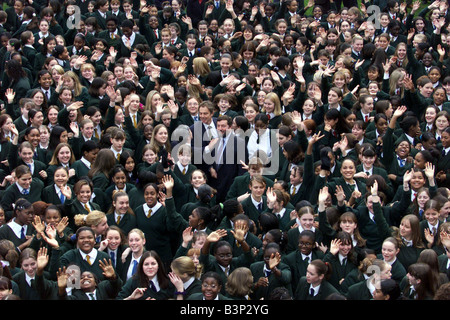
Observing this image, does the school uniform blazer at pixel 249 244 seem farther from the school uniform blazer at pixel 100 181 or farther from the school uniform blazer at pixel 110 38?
the school uniform blazer at pixel 110 38

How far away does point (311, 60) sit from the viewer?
16109 mm

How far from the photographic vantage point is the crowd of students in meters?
9.38

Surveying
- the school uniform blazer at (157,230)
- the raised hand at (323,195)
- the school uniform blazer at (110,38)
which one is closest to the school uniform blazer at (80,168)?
the school uniform blazer at (157,230)

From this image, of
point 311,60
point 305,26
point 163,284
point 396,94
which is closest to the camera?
point 163,284

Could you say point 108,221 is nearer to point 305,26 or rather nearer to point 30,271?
point 30,271

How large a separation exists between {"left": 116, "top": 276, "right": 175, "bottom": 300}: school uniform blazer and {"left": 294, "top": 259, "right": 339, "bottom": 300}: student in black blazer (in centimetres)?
136

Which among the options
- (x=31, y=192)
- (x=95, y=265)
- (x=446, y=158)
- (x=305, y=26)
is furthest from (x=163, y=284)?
(x=305, y=26)

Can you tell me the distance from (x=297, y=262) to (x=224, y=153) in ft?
10.2

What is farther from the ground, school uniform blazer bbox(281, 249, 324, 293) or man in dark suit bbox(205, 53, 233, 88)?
man in dark suit bbox(205, 53, 233, 88)

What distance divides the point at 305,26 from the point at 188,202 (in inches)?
296

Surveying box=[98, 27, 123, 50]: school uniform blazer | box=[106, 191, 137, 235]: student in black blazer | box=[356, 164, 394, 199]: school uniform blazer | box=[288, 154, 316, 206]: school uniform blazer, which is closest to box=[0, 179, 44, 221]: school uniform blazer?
box=[106, 191, 137, 235]: student in black blazer

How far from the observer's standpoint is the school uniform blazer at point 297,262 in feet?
32.2

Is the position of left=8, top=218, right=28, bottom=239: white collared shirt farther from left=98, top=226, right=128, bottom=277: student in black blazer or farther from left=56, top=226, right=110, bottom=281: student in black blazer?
left=98, top=226, right=128, bottom=277: student in black blazer

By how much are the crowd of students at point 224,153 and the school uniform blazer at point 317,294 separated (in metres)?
0.02
